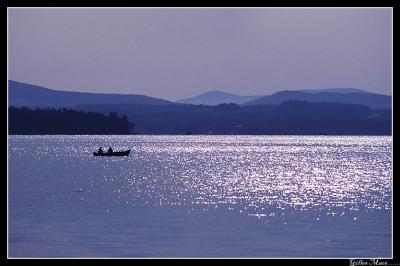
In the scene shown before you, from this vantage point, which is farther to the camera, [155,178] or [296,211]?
[155,178]

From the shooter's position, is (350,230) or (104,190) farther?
(104,190)

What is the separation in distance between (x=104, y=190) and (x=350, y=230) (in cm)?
3151

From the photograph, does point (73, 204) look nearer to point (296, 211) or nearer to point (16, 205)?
point (16, 205)

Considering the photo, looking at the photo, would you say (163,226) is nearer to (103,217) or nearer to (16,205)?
(103,217)

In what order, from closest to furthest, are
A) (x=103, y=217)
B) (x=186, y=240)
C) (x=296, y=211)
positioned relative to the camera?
(x=186, y=240) < (x=103, y=217) < (x=296, y=211)

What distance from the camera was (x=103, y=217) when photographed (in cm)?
4881
